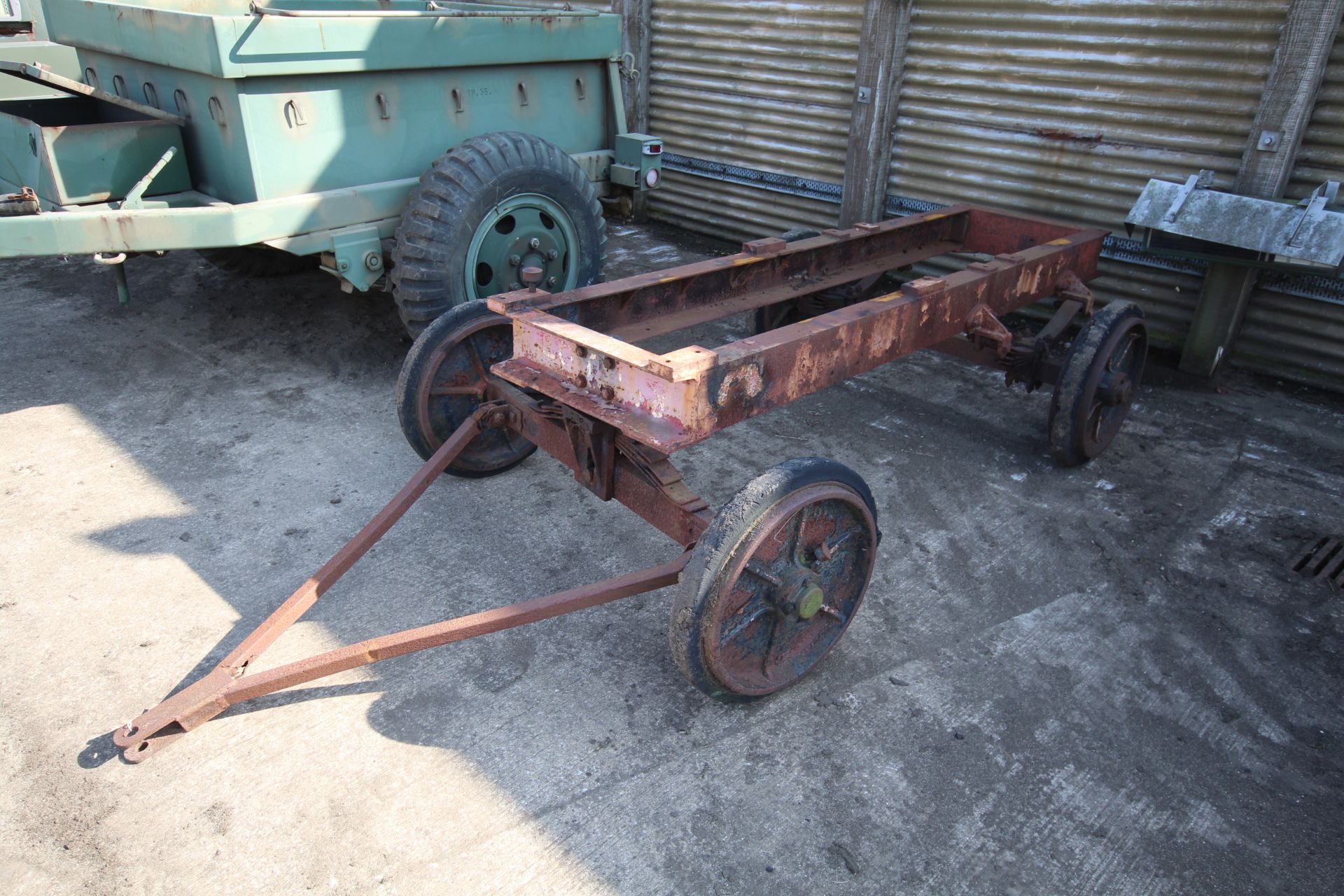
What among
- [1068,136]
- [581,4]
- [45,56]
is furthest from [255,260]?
[1068,136]

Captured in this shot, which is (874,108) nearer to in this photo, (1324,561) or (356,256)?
(356,256)

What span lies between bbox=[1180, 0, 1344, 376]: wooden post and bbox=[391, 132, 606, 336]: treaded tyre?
350 cm

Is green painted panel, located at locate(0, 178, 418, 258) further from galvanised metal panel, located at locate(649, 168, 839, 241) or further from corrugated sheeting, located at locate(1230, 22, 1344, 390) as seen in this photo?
corrugated sheeting, located at locate(1230, 22, 1344, 390)

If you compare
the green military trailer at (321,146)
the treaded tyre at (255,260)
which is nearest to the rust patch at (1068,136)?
the green military trailer at (321,146)

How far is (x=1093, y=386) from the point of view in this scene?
4039mm

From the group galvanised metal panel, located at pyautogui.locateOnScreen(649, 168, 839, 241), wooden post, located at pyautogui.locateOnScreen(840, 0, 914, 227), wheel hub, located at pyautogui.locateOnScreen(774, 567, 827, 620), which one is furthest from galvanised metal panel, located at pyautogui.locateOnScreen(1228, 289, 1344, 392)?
wheel hub, located at pyautogui.locateOnScreen(774, 567, 827, 620)

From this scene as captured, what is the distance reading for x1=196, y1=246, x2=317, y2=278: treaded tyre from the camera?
18.8 ft

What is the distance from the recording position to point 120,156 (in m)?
4.37

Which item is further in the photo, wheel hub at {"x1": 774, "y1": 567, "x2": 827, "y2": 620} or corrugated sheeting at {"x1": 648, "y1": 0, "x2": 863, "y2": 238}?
corrugated sheeting at {"x1": 648, "y1": 0, "x2": 863, "y2": 238}

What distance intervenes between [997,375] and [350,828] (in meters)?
4.36

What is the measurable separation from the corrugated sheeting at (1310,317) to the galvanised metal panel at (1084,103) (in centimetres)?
30

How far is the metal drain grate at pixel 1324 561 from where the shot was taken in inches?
145

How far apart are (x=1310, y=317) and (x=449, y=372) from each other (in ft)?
15.4

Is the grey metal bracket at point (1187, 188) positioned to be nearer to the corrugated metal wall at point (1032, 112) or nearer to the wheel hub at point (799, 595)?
the corrugated metal wall at point (1032, 112)
